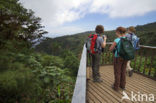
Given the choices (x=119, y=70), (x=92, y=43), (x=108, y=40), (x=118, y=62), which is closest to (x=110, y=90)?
(x=119, y=70)

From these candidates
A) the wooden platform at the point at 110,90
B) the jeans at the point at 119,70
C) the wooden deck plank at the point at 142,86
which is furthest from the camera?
the wooden deck plank at the point at 142,86

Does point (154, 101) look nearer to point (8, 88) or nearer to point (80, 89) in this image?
point (80, 89)

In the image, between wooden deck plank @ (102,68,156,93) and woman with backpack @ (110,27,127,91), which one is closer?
woman with backpack @ (110,27,127,91)

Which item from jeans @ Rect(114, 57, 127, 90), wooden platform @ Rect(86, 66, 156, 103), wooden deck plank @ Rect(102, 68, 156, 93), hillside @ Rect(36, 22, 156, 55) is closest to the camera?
wooden platform @ Rect(86, 66, 156, 103)

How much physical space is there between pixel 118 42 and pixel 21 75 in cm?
206

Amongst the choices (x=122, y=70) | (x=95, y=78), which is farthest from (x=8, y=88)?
(x=122, y=70)

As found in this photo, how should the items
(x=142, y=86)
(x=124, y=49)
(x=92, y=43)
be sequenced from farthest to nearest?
1. (x=142, y=86)
2. (x=92, y=43)
3. (x=124, y=49)

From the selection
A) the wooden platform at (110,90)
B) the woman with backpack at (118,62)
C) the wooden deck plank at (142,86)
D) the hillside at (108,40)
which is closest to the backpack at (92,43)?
the woman with backpack at (118,62)

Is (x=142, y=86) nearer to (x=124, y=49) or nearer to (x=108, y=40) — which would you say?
(x=124, y=49)

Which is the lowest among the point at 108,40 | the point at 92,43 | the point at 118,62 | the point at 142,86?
the point at 142,86

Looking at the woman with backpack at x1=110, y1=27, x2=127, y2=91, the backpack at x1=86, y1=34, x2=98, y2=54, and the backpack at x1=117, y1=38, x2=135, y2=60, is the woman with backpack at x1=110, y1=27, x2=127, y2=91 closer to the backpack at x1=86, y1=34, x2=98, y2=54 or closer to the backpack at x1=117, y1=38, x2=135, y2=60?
the backpack at x1=117, y1=38, x2=135, y2=60

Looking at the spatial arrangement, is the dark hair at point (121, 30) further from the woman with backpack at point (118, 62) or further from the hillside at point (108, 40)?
the hillside at point (108, 40)

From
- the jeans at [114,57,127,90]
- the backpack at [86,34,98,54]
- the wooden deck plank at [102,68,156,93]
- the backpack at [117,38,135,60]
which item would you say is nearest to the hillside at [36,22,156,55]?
the backpack at [86,34,98,54]

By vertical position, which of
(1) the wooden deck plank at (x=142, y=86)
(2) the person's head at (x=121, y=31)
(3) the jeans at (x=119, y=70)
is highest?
(2) the person's head at (x=121, y=31)
